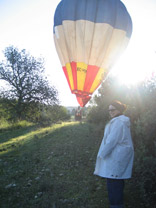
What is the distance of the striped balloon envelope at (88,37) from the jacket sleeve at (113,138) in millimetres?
3182

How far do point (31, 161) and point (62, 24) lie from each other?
15.8 feet

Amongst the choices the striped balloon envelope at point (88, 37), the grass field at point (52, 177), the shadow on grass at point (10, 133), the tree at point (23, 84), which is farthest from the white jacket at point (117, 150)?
the tree at point (23, 84)

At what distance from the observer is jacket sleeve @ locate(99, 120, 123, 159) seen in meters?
2.77

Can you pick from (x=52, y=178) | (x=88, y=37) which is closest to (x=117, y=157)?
(x=52, y=178)

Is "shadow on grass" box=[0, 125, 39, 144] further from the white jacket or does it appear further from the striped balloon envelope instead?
the white jacket

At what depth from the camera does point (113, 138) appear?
2768 mm

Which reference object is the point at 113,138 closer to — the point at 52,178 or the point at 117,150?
the point at 117,150

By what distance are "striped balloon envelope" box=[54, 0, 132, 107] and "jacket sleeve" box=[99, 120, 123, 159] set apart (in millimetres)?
3182

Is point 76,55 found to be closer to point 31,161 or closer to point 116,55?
point 116,55

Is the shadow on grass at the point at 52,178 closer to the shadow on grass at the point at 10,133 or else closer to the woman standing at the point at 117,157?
the woman standing at the point at 117,157

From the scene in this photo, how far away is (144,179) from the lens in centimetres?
357

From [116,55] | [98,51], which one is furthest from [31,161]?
[116,55]

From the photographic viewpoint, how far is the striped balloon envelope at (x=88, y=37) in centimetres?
581

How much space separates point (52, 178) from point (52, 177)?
63mm
